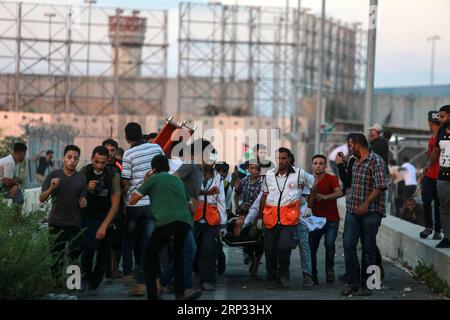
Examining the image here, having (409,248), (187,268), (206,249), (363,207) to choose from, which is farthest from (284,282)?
(409,248)

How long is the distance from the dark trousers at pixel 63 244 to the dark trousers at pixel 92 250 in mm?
95

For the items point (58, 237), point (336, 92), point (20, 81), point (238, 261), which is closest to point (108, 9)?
point (20, 81)

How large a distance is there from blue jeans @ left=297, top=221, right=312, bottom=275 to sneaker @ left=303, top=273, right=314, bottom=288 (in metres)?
0.04

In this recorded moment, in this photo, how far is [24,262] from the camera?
10641mm

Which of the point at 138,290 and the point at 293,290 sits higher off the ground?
the point at 138,290

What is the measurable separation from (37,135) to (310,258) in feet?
72.3

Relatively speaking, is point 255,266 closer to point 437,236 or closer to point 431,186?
point 437,236

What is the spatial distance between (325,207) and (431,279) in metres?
1.65

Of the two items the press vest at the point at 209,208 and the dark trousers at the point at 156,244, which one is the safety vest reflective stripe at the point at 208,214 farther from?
the dark trousers at the point at 156,244

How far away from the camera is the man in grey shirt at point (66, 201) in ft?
39.6

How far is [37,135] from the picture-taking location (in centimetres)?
3453

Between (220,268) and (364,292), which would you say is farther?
(220,268)

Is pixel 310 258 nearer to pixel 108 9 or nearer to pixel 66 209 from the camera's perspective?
pixel 66 209

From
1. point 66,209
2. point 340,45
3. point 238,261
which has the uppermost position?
point 340,45
